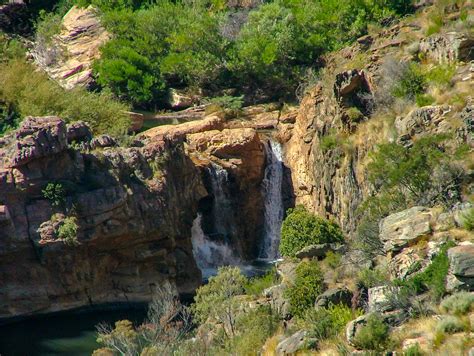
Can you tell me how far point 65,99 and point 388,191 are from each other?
21.6m

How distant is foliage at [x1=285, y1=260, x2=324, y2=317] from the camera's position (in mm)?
27844

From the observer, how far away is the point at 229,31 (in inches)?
2504

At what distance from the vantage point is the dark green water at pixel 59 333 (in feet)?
113

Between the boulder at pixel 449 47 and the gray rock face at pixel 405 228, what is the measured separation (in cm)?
1225

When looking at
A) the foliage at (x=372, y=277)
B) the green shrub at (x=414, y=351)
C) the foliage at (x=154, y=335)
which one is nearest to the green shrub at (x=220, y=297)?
the foliage at (x=154, y=335)

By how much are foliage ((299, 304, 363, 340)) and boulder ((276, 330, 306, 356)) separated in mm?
295

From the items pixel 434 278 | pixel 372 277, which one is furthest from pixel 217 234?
pixel 434 278

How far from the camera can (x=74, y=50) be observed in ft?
212

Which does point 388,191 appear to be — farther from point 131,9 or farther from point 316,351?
point 131,9

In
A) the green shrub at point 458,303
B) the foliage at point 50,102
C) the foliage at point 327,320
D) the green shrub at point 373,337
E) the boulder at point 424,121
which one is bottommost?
the foliage at point 327,320

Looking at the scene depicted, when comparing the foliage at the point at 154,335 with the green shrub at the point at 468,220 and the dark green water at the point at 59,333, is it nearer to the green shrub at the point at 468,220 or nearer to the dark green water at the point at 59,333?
the dark green water at the point at 59,333

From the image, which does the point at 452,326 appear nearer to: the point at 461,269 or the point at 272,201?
the point at 461,269

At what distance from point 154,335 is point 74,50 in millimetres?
39947

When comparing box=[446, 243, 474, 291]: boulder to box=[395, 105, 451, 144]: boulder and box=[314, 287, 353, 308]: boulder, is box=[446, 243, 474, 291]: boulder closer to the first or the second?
box=[314, 287, 353, 308]: boulder
